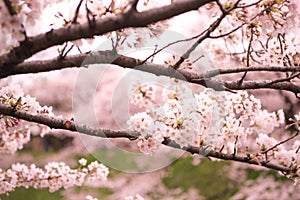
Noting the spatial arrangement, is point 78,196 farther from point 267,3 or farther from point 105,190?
point 267,3

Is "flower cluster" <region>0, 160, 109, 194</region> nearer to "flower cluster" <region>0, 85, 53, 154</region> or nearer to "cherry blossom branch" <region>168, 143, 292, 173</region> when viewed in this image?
"flower cluster" <region>0, 85, 53, 154</region>

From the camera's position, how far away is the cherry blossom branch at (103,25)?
4.40 ft

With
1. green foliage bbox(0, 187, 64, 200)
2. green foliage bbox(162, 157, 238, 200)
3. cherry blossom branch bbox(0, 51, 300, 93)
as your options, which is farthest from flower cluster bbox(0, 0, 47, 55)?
green foliage bbox(0, 187, 64, 200)

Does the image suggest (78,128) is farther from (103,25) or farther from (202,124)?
(103,25)

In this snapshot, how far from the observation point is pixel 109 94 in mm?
8711

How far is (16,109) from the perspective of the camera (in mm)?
2275

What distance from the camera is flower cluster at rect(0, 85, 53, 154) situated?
2.43m

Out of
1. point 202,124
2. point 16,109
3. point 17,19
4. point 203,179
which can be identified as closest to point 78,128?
point 16,109

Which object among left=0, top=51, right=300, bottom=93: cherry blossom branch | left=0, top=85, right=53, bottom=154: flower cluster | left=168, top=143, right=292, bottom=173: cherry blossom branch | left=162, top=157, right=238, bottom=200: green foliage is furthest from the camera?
left=162, top=157, right=238, bottom=200: green foliage

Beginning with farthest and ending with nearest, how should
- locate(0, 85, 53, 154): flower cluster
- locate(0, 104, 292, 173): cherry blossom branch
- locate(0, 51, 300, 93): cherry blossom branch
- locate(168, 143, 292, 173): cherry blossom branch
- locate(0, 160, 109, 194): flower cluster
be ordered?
locate(0, 160, 109, 194): flower cluster
locate(168, 143, 292, 173): cherry blossom branch
locate(0, 85, 53, 154): flower cluster
locate(0, 104, 292, 173): cherry blossom branch
locate(0, 51, 300, 93): cherry blossom branch

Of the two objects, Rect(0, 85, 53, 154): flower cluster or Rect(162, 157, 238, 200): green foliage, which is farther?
Rect(162, 157, 238, 200): green foliage

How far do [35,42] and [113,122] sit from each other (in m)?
7.16

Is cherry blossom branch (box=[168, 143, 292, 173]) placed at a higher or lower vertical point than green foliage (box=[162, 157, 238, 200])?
higher

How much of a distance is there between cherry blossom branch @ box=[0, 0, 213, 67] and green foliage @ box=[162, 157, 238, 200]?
6400mm
